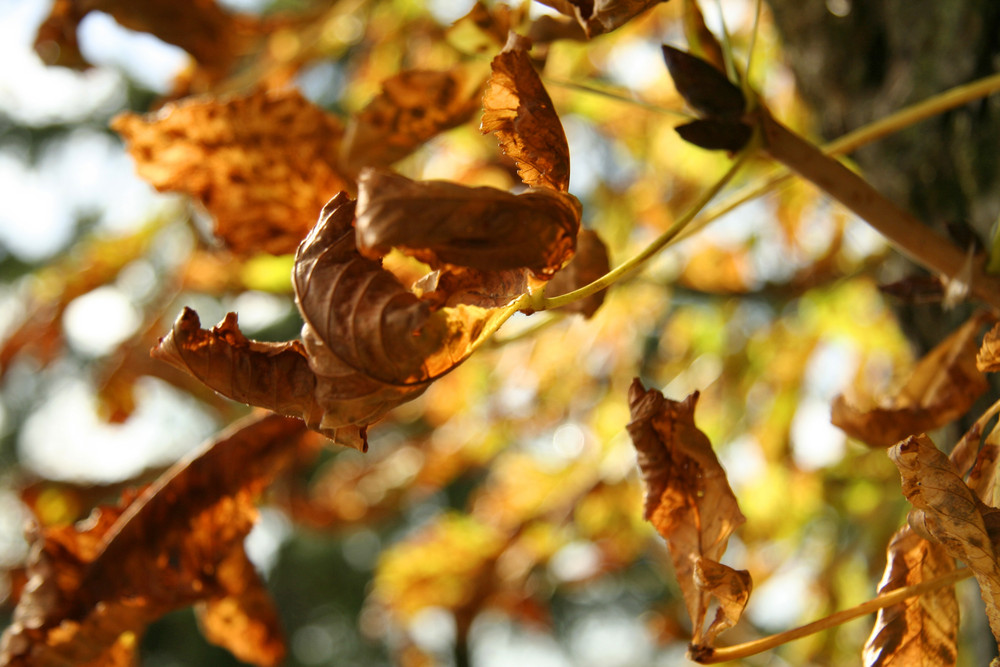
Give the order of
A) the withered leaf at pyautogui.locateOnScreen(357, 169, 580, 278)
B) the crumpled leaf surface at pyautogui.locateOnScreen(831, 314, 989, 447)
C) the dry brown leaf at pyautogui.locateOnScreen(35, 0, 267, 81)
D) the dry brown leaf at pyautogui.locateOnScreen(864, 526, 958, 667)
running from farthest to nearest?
the dry brown leaf at pyautogui.locateOnScreen(35, 0, 267, 81) < the crumpled leaf surface at pyautogui.locateOnScreen(831, 314, 989, 447) < the dry brown leaf at pyautogui.locateOnScreen(864, 526, 958, 667) < the withered leaf at pyautogui.locateOnScreen(357, 169, 580, 278)

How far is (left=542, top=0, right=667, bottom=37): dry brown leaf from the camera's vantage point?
358 millimetres

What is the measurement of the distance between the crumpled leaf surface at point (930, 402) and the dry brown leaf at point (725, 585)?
0.62 ft

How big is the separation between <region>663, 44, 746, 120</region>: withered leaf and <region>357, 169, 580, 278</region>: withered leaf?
171 mm

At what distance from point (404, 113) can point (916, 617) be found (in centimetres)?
47

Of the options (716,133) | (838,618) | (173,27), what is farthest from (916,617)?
(173,27)

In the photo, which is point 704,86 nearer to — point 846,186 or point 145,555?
point 846,186

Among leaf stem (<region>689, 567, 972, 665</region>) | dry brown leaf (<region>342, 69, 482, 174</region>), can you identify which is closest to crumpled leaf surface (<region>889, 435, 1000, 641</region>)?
leaf stem (<region>689, 567, 972, 665</region>)

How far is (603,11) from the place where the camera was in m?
0.36

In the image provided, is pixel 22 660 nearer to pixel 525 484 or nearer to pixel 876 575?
pixel 525 484

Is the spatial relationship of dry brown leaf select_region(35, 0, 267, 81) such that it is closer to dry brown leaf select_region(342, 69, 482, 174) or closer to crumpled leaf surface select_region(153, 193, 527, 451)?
dry brown leaf select_region(342, 69, 482, 174)

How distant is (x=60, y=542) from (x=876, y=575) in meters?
1.42

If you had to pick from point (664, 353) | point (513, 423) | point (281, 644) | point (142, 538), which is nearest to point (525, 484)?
point (513, 423)

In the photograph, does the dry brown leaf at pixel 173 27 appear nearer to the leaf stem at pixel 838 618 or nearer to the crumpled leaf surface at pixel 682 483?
the crumpled leaf surface at pixel 682 483

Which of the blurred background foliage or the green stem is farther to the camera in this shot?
the blurred background foliage
